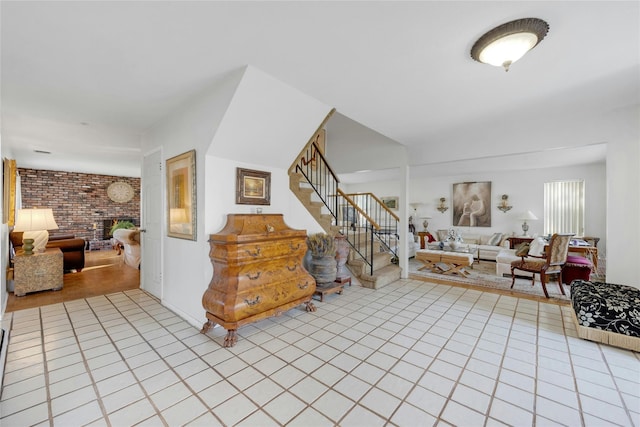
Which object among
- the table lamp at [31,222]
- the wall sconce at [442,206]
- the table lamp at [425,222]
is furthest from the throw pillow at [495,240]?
the table lamp at [31,222]

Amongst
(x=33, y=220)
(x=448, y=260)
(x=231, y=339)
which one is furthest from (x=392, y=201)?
(x=33, y=220)

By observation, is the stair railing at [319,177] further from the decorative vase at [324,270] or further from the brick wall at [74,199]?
the brick wall at [74,199]

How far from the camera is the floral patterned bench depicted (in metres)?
2.41

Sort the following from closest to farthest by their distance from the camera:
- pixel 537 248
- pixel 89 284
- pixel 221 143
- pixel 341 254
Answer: pixel 221 143 < pixel 341 254 < pixel 89 284 < pixel 537 248

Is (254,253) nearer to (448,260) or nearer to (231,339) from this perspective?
(231,339)

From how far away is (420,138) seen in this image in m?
4.48

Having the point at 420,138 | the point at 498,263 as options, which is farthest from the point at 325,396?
the point at 498,263

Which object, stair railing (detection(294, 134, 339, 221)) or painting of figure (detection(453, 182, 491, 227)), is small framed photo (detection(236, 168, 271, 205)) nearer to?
stair railing (detection(294, 134, 339, 221))

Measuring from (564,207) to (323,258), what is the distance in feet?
24.0

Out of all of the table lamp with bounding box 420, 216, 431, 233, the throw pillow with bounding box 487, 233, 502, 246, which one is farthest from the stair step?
the table lamp with bounding box 420, 216, 431, 233

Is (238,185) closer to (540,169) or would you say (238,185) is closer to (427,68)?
(427,68)

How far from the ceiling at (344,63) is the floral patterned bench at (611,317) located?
196 centimetres

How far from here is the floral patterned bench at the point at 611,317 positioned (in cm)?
241

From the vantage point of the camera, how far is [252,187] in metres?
3.24
